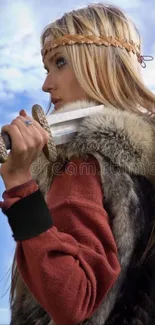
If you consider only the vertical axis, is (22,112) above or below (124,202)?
above

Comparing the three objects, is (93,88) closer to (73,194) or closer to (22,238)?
(73,194)

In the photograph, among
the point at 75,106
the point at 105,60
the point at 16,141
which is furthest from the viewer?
→ the point at 105,60

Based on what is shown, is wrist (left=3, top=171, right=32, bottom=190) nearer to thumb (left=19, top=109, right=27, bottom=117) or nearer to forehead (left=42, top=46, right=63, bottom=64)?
thumb (left=19, top=109, right=27, bottom=117)

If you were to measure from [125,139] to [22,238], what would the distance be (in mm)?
400

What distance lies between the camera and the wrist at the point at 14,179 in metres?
1.13

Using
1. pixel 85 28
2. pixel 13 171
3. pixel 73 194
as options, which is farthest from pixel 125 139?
pixel 85 28

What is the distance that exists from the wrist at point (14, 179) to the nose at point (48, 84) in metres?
0.52

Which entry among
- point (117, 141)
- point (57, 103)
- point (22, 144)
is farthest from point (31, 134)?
point (57, 103)

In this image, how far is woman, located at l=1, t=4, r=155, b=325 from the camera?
1.10 metres

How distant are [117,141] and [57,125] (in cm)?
16

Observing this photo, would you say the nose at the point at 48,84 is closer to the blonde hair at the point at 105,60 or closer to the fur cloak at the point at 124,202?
the blonde hair at the point at 105,60

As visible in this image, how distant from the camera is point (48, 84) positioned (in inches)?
63.1

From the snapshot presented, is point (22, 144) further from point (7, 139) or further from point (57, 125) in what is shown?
point (57, 125)

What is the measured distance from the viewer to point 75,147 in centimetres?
132
